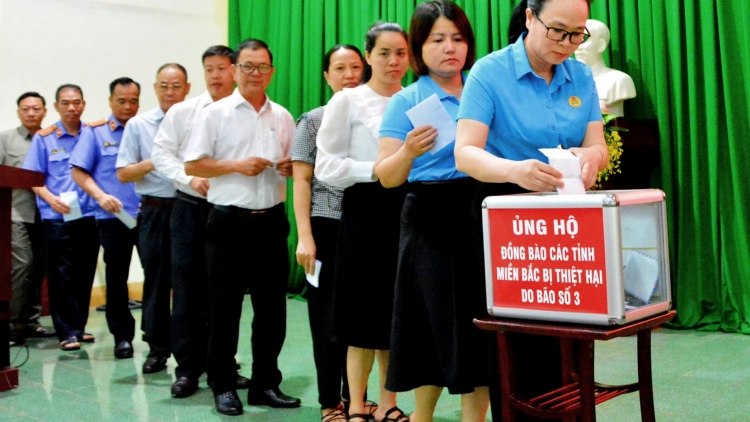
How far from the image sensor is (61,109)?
4.70 m

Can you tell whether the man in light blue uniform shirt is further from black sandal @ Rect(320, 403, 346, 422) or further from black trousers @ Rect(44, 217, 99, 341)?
black sandal @ Rect(320, 403, 346, 422)

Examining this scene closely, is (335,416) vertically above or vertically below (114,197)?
below

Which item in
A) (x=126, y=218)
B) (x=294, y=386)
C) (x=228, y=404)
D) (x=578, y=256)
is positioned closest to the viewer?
(x=578, y=256)

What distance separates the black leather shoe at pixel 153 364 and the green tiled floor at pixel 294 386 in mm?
45

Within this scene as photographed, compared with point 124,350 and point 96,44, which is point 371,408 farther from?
point 96,44

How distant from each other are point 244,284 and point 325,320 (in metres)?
0.44

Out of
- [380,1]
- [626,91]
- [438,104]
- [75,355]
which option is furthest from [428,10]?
[380,1]

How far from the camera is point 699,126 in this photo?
4.20 metres

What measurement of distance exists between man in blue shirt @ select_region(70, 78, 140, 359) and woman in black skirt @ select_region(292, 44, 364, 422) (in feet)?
5.73

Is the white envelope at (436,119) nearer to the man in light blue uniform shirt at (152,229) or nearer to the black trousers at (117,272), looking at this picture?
the man in light blue uniform shirt at (152,229)

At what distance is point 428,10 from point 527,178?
27.1 inches

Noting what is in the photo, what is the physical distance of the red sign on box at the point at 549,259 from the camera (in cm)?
132

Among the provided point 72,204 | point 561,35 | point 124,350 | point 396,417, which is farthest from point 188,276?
point 561,35

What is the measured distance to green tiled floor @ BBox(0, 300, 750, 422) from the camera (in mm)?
2768
